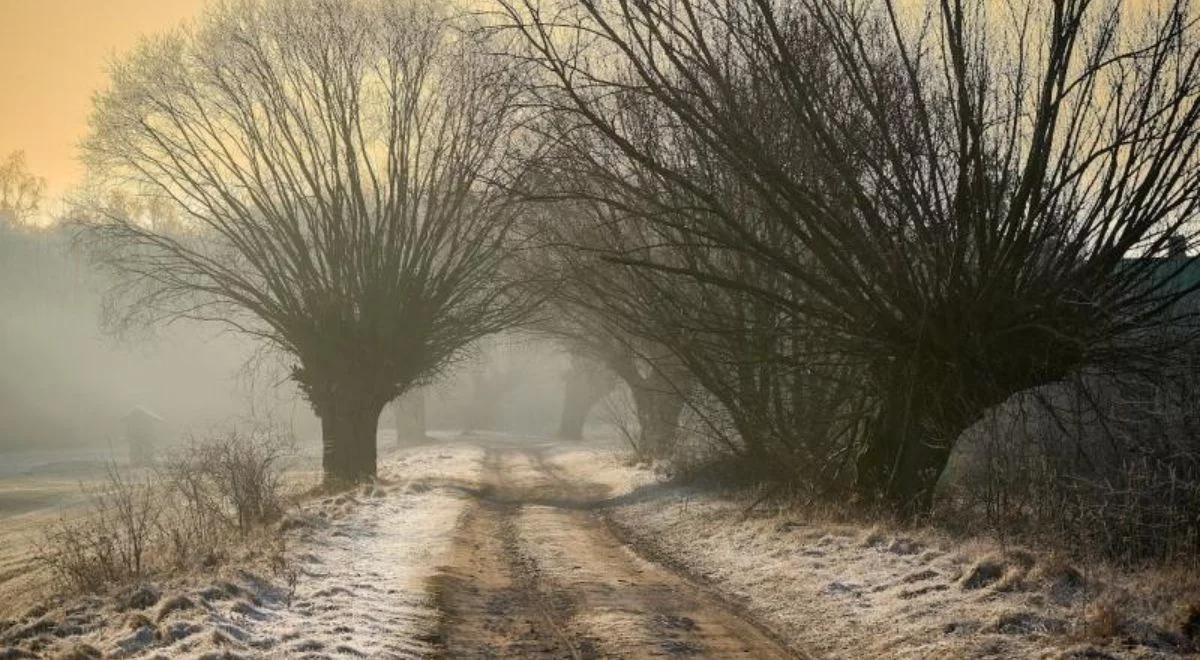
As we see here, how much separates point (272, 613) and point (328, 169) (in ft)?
57.6

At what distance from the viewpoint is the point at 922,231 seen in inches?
407

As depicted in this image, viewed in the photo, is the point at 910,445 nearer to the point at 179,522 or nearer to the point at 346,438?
the point at 179,522

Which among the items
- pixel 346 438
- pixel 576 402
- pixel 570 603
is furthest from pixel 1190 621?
pixel 576 402

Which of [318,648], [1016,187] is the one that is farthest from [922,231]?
[318,648]

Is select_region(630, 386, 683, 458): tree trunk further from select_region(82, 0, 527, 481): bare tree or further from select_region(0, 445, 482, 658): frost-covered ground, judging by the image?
select_region(0, 445, 482, 658): frost-covered ground

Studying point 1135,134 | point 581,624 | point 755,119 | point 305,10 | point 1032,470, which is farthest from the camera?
point 305,10

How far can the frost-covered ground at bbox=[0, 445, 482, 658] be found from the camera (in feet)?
24.2

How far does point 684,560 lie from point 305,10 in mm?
15855

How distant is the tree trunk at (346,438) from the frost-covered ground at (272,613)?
1142cm

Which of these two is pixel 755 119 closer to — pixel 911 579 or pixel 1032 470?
pixel 1032 470

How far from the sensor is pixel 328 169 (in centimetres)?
2466

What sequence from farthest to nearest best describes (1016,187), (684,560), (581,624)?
(684,560)
(1016,187)
(581,624)

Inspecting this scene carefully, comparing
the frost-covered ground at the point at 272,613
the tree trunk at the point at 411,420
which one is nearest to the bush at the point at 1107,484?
the frost-covered ground at the point at 272,613

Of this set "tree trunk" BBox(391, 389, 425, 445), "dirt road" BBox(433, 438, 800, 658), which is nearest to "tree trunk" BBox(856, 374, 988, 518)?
"dirt road" BBox(433, 438, 800, 658)
